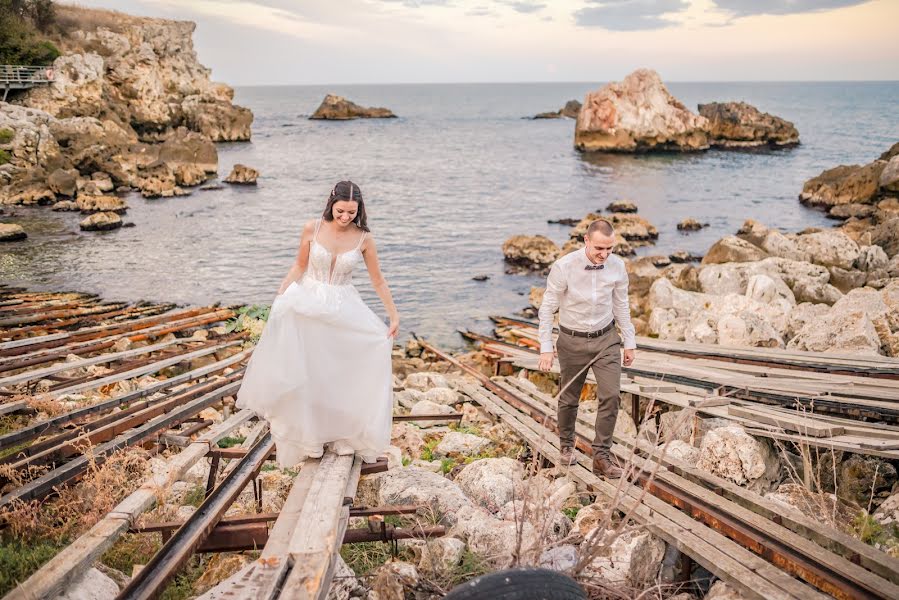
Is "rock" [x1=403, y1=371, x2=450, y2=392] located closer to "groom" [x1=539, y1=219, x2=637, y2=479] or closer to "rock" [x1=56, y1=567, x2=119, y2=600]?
"groom" [x1=539, y1=219, x2=637, y2=479]

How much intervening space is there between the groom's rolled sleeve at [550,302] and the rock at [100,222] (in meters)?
28.5

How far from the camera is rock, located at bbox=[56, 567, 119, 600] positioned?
316cm

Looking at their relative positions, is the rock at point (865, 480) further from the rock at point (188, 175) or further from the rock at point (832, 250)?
the rock at point (188, 175)

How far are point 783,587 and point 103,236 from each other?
98.7 feet

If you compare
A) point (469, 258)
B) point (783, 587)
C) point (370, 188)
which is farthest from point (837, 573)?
point (370, 188)

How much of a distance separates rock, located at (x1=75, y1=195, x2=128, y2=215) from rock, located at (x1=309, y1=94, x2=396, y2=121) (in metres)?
90.2

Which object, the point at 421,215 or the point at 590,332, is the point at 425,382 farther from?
the point at 421,215

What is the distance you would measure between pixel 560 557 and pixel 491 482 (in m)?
1.39

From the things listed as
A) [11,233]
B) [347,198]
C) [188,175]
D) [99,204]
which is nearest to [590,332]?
[347,198]

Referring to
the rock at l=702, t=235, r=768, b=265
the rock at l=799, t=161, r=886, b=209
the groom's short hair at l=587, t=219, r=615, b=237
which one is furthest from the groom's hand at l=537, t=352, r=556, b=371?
the rock at l=799, t=161, r=886, b=209

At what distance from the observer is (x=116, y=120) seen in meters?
52.5

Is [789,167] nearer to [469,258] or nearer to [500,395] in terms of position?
[469,258]

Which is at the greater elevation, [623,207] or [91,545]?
[623,207]

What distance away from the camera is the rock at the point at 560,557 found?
390cm
